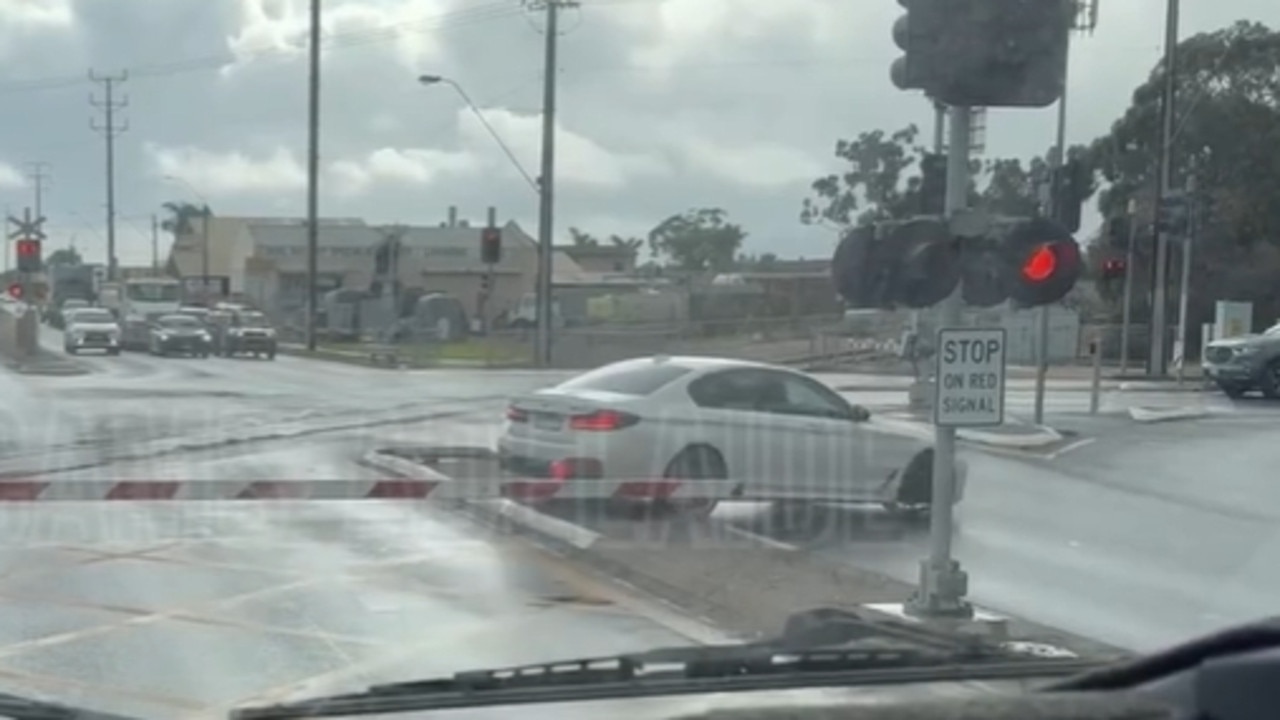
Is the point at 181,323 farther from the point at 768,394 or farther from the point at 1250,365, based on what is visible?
the point at 768,394

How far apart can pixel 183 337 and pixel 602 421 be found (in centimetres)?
3837

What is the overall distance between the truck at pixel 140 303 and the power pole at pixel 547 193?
49.6 ft

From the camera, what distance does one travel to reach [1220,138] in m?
51.8

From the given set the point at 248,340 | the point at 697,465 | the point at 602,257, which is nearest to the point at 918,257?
the point at 697,465

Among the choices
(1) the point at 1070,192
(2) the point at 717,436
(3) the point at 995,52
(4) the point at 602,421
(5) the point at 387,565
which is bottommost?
(5) the point at 387,565

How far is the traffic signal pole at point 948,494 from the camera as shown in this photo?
31.2 ft

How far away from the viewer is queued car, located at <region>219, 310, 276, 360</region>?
166 feet

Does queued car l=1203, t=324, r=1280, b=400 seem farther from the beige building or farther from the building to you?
the beige building

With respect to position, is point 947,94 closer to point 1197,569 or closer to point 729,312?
point 1197,569

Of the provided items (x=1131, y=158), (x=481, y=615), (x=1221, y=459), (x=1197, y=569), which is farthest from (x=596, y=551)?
(x=1131, y=158)

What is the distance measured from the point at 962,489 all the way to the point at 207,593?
8.06m

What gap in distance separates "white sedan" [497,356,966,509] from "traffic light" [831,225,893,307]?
5381mm

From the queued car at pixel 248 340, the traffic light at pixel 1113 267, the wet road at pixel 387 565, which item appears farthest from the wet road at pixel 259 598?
the queued car at pixel 248 340

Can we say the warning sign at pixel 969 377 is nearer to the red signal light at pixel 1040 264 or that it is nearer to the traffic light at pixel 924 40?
the red signal light at pixel 1040 264
